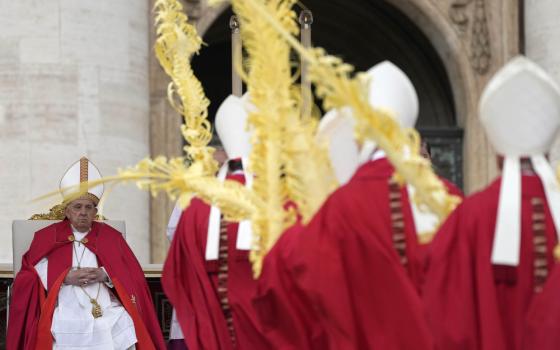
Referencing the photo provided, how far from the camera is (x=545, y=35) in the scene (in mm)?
13258

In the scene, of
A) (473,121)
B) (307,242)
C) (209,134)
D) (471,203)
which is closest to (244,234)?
(209,134)

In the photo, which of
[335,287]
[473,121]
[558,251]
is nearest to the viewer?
[558,251]

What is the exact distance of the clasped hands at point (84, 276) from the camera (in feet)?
32.8

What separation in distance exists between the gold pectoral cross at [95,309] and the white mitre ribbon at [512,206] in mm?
4269

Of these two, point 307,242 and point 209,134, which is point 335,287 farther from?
point 209,134

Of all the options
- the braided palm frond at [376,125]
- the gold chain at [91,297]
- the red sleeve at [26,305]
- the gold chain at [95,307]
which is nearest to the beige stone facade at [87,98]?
the gold chain at [91,297]

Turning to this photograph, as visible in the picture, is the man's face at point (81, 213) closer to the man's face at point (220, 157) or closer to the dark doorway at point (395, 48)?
the man's face at point (220, 157)

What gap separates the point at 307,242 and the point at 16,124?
6.23 meters

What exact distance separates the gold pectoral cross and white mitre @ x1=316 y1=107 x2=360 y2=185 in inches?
130

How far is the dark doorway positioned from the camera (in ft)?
46.4

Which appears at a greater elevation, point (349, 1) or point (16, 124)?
point (349, 1)

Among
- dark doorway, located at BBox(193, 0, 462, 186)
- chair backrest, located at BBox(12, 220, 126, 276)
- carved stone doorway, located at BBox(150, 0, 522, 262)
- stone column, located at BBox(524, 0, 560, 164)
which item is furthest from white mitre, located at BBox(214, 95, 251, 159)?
dark doorway, located at BBox(193, 0, 462, 186)

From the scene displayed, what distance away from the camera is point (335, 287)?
6.45m

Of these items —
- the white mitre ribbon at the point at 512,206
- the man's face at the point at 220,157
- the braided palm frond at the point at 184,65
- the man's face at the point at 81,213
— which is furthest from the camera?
the man's face at the point at 81,213
